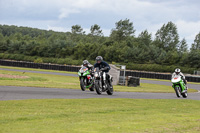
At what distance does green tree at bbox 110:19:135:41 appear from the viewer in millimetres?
132450

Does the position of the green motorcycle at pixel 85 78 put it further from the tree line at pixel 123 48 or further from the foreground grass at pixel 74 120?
the tree line at pixel 123 48

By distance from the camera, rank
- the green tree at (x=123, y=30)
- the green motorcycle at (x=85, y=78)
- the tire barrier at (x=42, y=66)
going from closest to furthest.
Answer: the green motorcycle at (x=85, y=78) → the tire barrier at (x=42, y=66) → the green tree at (x=123, y=30)

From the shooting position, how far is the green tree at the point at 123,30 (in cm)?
13245

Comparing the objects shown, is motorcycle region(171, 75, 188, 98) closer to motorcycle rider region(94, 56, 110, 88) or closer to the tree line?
motorcycle rider region(94, 56, 110, 88)

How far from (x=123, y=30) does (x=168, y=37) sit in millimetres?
23469

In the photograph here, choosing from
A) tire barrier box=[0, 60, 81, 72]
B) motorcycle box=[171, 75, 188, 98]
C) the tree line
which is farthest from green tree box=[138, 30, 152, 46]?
motorcycle box=[171, 75, 188, 98]

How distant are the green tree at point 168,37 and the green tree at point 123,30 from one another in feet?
66.9

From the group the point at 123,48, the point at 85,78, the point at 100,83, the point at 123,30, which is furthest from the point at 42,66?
the point at 123,30

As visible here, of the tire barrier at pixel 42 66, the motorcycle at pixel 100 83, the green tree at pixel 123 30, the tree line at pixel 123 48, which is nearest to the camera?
the motorcycle at pixel 100 83

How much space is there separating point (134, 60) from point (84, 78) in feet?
228

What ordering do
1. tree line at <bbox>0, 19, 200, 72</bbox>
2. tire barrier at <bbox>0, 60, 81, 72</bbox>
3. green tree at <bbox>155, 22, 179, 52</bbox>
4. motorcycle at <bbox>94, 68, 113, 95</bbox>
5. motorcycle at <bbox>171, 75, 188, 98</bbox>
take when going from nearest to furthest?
motorcycle at <bbox>94, 68, 113, 95</bbox>
motorcycle at <bbox>171, 75, 188, 98</bbox>
tire barrier at <bbox>0, 60, 81, 72</bbox>
tree line at <bbox>0, 19, 200, 72</bbox>
green tree at <bbox>155, 22, 179, 52</bbox>

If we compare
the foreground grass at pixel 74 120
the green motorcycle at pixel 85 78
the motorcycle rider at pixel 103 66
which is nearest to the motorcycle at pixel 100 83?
the motorcycle rider at pixel 103 66

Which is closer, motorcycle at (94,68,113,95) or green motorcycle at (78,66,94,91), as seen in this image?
motorcycle at (94,68,113,95)

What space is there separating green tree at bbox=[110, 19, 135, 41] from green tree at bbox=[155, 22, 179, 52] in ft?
66.9
